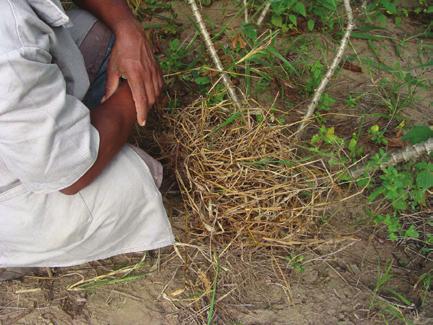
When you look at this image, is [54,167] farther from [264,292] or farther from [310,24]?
[310,24]

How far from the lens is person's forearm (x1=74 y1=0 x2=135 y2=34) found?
5.72 ft

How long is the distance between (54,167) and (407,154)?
1128mm

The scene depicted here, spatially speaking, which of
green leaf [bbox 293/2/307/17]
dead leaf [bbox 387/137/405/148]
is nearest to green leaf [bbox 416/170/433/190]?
dead leaf [bbox 387/137/405/148]

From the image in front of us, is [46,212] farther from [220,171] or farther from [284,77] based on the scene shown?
[284,77]

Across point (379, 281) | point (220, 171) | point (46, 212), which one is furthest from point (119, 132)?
point (379, 281)

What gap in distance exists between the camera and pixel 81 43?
1.75 meters

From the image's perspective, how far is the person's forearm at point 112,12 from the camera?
5.72ft

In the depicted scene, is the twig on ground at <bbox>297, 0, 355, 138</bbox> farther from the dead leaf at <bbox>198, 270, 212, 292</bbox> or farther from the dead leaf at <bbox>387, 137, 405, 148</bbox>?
the dead leaf at <bbox>198, 270, 212, 292</bbox>

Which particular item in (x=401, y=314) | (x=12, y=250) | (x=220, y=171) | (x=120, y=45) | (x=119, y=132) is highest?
(x=120, y=45)

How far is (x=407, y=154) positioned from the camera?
1.74 m

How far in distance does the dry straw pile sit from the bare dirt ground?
0.09 m

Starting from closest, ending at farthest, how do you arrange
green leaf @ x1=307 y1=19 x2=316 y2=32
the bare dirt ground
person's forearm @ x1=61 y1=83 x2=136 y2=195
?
1. person's forearm @ x1=61 y1=83 x2=136 y2=195
2. the bare dirt ground
3. green leaf @ x1=307 y1=19 x2=316 y2=32

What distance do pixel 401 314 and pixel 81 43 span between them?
4.35ft

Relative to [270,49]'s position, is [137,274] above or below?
below
